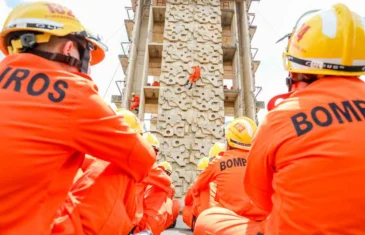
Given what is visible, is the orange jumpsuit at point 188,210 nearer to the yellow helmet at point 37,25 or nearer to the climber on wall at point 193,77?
the yellow helmet at point 37,25

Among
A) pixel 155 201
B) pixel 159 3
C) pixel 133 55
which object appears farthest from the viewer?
pixel 159 3

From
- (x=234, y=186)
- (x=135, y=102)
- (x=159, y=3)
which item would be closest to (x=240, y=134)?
(x=234, y=186)

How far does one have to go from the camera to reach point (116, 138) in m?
1.23

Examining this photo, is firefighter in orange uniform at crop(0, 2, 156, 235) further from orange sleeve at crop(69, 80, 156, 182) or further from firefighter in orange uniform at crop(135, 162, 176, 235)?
firefighter in orange uniform at crop(135, 162, 176, 235)

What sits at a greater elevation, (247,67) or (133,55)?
(133,55)

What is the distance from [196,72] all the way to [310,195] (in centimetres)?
839

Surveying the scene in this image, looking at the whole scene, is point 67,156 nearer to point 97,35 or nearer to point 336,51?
point 97,35

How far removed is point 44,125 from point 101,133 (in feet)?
0.66

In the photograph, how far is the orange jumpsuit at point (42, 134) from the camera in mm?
1058

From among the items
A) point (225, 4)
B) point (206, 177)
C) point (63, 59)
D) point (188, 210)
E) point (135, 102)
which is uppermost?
point (225, 4)

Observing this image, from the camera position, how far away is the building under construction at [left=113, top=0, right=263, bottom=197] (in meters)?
8.71

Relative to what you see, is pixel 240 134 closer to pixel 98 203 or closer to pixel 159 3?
pixel 98 203

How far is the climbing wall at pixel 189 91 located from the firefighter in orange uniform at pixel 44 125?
7167mm

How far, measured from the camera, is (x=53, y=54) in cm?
127
